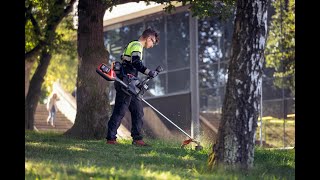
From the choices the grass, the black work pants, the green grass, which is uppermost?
the black work pants

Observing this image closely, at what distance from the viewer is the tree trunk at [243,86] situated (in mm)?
9477

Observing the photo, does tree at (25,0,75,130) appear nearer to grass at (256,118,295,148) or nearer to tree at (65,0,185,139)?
tree at (65,0,185,139)

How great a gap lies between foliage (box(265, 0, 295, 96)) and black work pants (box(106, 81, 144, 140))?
34.1 ft

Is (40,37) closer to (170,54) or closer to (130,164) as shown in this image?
(170,54)

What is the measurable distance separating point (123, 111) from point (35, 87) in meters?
13.2

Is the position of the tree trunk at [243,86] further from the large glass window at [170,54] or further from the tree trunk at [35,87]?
the tree trunk at [35,87]

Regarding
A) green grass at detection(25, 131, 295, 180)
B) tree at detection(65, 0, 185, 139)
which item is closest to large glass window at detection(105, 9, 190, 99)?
tree at detection(65, 0, 185, 139)

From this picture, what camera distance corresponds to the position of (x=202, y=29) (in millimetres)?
25516

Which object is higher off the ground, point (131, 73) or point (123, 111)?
point (131, 73)

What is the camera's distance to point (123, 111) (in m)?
13.1

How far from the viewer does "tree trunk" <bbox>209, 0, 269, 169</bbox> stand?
9477 mm

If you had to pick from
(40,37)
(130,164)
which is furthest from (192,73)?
(130,164)

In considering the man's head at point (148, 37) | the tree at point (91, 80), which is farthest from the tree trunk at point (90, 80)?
the man's head at point (148, 37)
